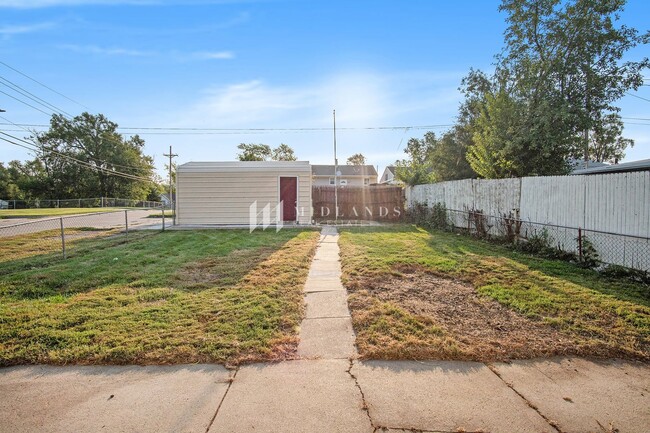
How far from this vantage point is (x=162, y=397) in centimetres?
212

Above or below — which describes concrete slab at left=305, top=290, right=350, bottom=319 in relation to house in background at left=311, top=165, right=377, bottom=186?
below

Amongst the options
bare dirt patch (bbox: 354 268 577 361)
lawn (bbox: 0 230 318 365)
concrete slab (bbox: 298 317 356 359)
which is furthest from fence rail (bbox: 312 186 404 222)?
concrete slab (bbox: 298 317 356 359)

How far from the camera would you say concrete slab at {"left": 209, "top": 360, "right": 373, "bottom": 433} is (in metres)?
1.84

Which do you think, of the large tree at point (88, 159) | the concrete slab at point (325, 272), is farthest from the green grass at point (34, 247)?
the large tree at point (88, 159)

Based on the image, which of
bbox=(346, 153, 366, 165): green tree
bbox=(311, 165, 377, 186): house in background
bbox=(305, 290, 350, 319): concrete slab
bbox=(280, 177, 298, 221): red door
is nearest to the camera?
bbox=(305, 290, 350, 319): concrete slab

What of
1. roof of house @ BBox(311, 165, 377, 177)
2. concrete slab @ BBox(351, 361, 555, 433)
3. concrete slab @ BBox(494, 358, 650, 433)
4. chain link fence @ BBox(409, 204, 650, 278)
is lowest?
concrete slab @ BBox(494, 358, 650, 433)

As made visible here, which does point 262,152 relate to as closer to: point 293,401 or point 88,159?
point 88,159

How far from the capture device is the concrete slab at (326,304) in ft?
11.7

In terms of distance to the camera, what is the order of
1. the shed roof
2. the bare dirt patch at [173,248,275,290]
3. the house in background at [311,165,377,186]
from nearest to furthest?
the bare dirt patch at [173,248,275,290], the shed roof, the house in background at [311,165,377,186]

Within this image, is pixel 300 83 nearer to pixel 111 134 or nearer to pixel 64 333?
pixel 64 333

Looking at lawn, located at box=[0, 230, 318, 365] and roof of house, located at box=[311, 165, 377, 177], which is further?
roof of house, located at box=[311, 165, 377, 177]

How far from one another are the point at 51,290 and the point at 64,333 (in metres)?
1.99

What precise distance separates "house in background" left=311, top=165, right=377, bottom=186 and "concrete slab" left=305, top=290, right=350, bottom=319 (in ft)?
112

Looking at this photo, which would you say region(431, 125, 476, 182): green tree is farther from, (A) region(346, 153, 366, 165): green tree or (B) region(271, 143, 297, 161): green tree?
(A) region(346, 153, 366, 165): green tree
